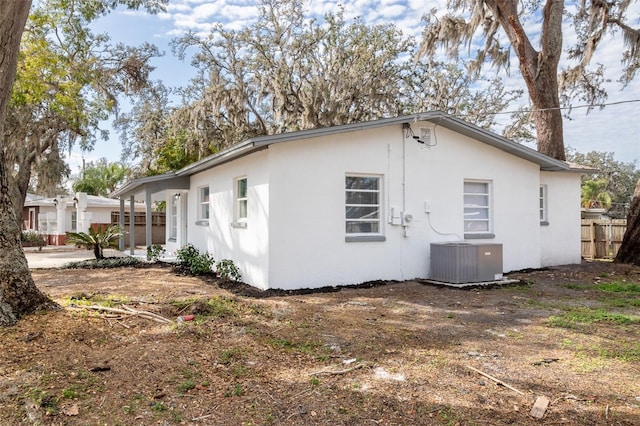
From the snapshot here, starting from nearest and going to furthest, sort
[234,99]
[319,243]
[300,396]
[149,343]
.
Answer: [300,396]
[149,343]
[319,243]
[234,99]

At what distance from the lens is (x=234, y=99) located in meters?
19.5

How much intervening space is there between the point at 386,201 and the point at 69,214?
20.6 m

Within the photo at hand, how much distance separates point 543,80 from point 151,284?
1335 cm

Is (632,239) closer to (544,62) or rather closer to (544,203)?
(544,203)

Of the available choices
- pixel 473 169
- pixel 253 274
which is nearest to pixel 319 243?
pixel 253 274

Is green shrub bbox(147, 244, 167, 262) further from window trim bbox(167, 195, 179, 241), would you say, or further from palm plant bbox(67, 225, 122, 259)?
palm plant bbox(67, 225, 122, 259)

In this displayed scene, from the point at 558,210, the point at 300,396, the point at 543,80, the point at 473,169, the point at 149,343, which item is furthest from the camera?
the point at 543,80

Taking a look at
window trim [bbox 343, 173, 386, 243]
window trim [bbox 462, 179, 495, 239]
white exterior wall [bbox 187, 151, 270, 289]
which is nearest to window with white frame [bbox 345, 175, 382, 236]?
window trim [bbox 343, 173, 386, 243]

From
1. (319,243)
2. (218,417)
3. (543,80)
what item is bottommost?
(218,417)

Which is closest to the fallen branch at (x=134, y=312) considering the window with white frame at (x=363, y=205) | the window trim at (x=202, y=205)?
the window with white frame at (x=363, y=205)

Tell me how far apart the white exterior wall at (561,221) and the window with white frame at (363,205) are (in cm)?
574

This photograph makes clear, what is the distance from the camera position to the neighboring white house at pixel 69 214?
73.3 feet

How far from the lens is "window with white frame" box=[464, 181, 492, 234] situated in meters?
11.0

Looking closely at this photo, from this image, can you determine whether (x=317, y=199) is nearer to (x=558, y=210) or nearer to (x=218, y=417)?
(x=218, y=417)
